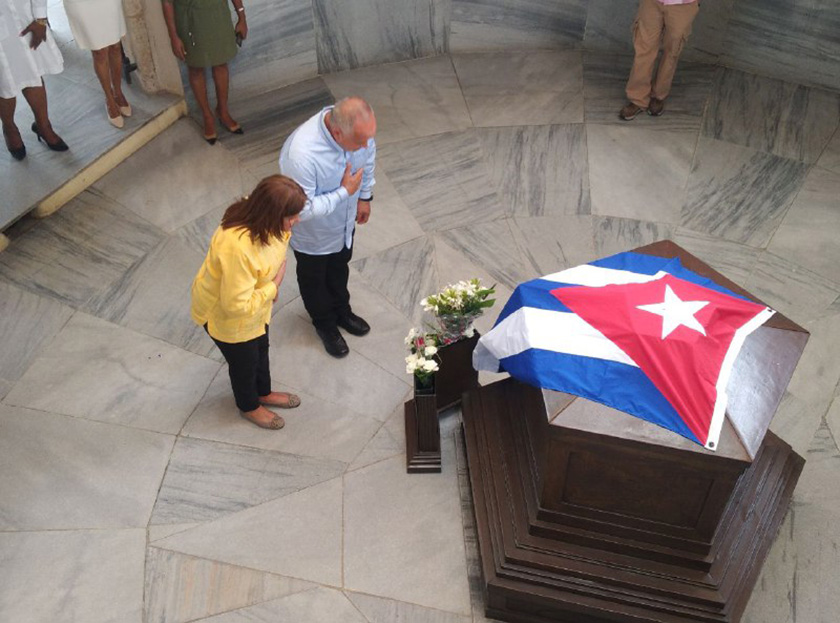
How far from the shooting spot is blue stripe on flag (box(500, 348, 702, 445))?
358 centimetres

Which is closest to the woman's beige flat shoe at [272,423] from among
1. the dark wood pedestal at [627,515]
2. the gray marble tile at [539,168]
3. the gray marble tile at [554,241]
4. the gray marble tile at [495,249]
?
the dark wood pedestal at [627,515]

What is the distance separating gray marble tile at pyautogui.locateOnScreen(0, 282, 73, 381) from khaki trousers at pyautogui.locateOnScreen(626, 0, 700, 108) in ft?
13.9

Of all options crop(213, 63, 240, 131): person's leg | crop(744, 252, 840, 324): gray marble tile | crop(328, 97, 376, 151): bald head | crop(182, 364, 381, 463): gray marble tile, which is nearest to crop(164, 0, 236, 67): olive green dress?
crop(213, 63, 240, 131): person's leg

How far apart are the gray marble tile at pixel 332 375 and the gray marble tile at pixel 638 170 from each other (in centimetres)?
201

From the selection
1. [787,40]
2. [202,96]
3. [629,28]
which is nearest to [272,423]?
[202,96]

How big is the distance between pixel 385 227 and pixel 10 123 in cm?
245

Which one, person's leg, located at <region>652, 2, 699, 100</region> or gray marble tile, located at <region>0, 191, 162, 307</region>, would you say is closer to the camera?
gray marble tile, located at <region>0, 191, 162, 307</region>

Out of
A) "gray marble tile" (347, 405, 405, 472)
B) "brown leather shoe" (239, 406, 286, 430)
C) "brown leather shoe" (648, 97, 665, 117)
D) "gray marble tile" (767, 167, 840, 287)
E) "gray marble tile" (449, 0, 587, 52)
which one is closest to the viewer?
"gray marble tile" (347, 405, 405, 472)

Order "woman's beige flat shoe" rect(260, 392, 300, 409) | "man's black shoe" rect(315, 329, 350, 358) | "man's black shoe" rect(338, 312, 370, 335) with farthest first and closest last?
"man's black shoe" rect(338, 312, 370, 335) < "man's black shoe" rect(315, 329, 350, 358) < "woman's beige flat shoe" rect(260, 392, 300, 409)

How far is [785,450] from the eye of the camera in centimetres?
439

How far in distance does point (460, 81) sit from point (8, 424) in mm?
4213

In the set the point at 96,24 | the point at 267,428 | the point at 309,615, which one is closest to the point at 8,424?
the point at 267,428

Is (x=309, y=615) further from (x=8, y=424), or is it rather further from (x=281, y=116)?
(x=281, y=116)

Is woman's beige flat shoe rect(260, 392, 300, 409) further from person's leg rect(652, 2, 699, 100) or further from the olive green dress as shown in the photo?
person's leg rect(652, 2, 699, 100)
